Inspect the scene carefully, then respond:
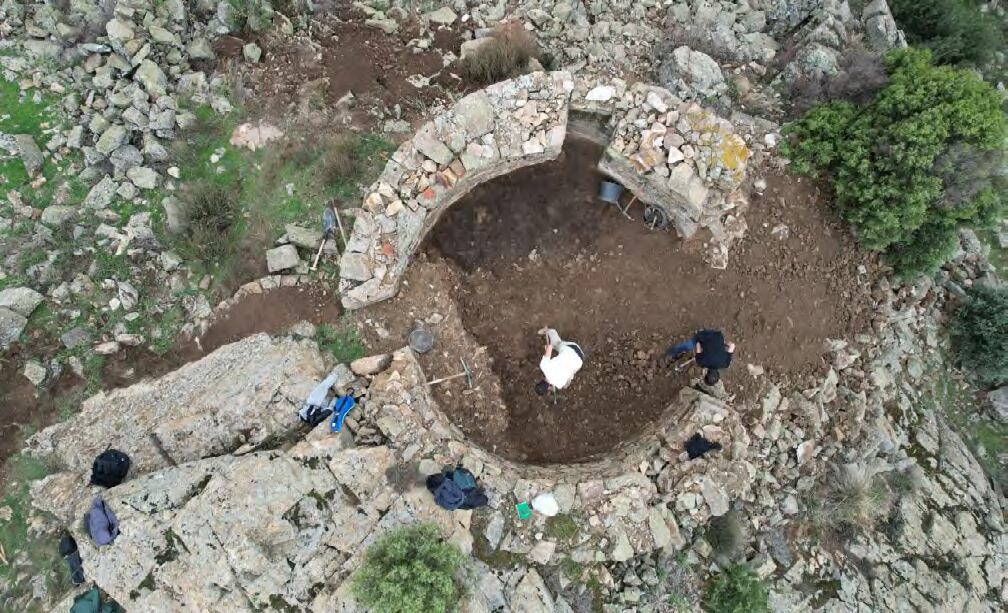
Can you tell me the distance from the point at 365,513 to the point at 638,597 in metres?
4.07

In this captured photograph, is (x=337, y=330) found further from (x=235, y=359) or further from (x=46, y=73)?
(x=46, y=73)

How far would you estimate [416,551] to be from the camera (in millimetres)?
6383

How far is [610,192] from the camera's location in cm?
922

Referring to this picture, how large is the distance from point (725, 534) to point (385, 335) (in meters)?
6.07

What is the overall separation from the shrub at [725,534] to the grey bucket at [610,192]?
5.56 metres

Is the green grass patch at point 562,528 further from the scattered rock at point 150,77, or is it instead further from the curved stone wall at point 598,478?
the scattered rock at point 150,77

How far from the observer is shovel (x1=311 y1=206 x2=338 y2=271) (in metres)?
7.98

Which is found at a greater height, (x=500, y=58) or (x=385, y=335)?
(x=500, y=58)

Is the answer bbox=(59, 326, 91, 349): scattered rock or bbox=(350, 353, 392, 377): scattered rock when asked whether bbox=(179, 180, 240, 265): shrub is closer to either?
bbox=(59, 326, 91, 349): scattered rock

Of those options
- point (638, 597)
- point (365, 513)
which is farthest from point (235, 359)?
point (638, 597)

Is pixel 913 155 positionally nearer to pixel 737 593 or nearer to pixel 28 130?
pixel 737 593

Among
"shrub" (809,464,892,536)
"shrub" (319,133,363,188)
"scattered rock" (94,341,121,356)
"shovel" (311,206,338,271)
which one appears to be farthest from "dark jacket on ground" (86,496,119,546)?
"shrub" (809,464,892,536)

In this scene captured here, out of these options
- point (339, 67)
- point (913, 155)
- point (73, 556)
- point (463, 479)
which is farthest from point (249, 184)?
point (913, 155)

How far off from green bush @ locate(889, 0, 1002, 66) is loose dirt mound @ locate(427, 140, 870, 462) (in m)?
5.06
